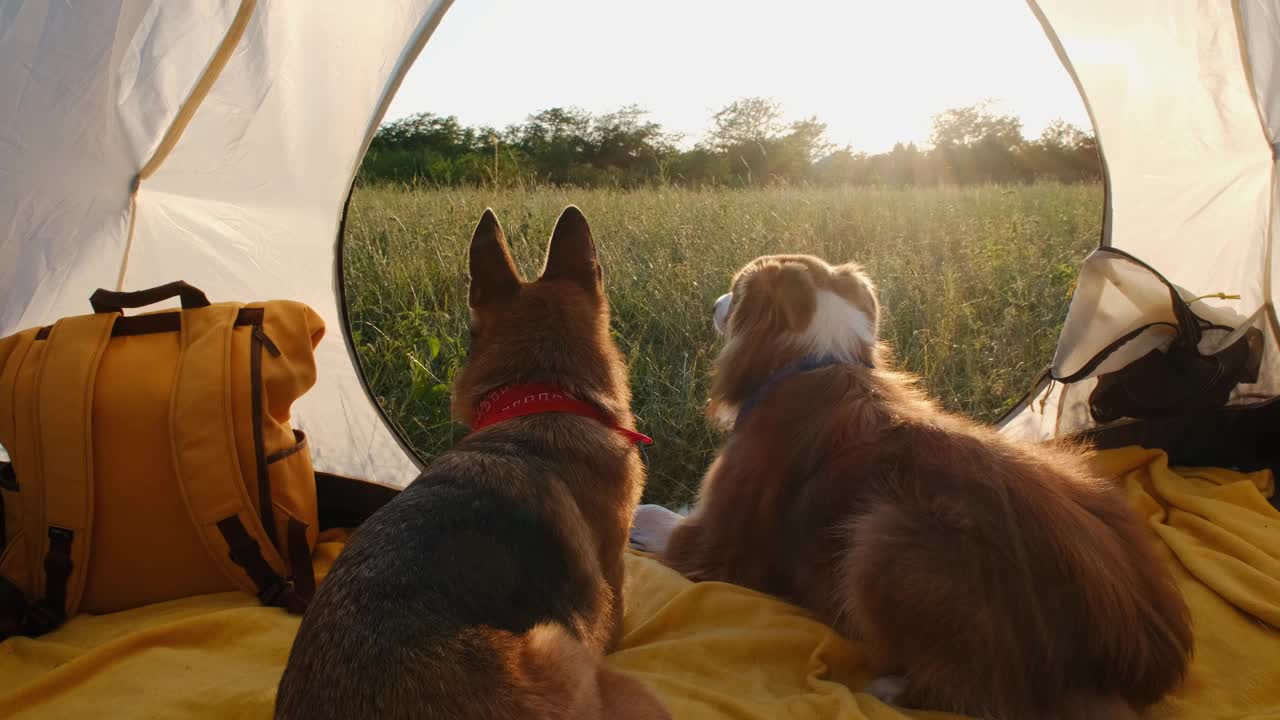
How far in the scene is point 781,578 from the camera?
3092 millimetres

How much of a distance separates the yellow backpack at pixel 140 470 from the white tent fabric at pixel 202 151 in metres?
0.61

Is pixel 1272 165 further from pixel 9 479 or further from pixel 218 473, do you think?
pixel 9 479

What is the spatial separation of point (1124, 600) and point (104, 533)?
10.9ft

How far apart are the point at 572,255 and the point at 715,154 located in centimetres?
863

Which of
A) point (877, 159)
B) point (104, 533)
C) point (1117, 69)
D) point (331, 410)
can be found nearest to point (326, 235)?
point (331, 410)

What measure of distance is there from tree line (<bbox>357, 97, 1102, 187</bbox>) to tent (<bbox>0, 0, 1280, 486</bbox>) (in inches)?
141

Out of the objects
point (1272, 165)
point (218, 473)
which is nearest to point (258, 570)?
point (218, 473)

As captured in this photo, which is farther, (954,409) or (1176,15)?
(954,409)

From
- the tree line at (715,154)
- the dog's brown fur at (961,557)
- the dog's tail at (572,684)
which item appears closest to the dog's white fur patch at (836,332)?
the dog's brown fur at (961,557)

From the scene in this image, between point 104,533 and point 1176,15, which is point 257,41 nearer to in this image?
point 104,533

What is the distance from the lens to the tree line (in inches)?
361

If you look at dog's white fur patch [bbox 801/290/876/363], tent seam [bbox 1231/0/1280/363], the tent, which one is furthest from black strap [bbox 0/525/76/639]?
tent seam [bbox 1231/0/1280/363]

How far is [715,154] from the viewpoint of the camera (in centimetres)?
1127

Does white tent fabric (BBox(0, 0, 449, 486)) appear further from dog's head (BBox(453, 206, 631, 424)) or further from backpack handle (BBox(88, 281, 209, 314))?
dog's head (BBox(453, 206, 631, 424))
